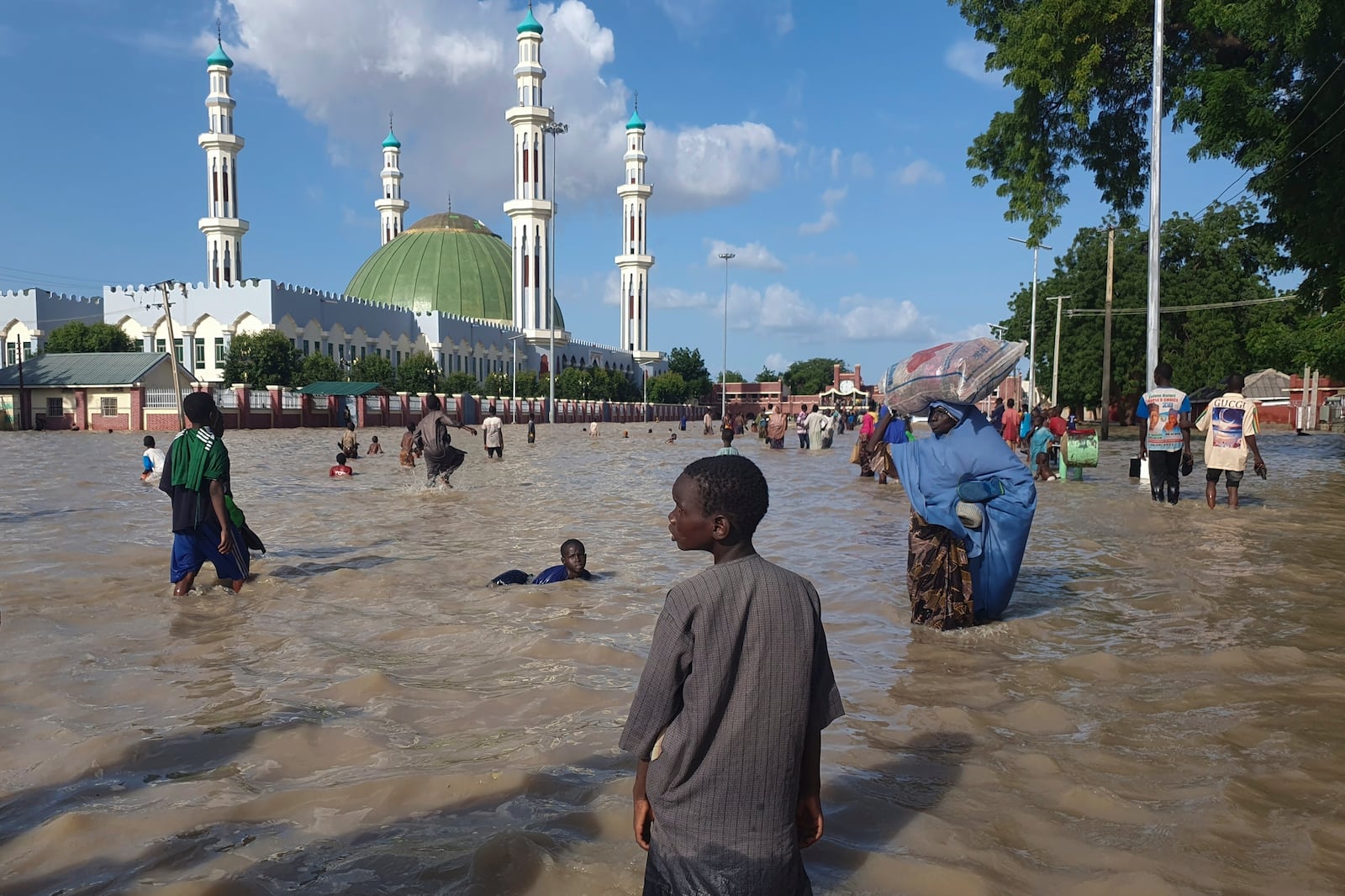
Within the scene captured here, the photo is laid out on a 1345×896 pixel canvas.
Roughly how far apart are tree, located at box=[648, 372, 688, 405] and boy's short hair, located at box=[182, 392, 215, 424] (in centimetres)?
8715

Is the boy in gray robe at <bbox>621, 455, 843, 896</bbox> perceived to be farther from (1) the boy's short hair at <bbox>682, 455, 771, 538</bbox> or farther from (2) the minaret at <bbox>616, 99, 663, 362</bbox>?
(2) the minaret at <bbox>616, 99, 663, 362</bbox>

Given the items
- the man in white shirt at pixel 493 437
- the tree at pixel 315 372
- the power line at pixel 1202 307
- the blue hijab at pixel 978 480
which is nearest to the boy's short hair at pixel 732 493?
the blue hijab at pixel 978 480

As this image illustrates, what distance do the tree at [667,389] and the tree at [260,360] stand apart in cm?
4578

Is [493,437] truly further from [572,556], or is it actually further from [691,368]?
[691,368]

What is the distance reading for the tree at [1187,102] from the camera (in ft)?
50.9

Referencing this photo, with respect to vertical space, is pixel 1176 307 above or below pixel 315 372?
above

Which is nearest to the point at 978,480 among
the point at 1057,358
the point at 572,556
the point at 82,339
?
the point at 572,556

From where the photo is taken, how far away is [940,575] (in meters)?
5.84

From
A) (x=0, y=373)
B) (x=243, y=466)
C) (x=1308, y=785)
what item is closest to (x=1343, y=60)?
(x=1308, y=785)

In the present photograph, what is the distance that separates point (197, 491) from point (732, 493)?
17.4 ft

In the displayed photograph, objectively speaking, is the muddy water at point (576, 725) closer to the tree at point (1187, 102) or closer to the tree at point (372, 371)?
the tree at point (1187, 102)

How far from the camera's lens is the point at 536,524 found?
11156mm

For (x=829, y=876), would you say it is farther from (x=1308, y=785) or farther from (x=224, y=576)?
(x=224, y=576)

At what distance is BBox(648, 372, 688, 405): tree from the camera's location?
94338 millimetres
